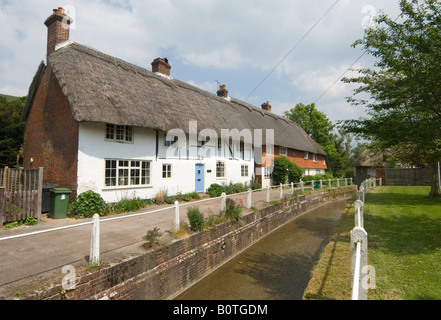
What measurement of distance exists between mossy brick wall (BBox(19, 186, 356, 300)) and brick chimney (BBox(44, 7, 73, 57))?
12842 mm

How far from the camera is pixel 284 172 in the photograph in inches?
925

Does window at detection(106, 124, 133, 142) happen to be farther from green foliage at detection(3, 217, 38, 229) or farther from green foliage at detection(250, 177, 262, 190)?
green foliage at detection(250, 177, 262, 190)

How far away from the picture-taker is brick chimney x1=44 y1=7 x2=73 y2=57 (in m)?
13.0

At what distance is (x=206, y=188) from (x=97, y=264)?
39.5 ft

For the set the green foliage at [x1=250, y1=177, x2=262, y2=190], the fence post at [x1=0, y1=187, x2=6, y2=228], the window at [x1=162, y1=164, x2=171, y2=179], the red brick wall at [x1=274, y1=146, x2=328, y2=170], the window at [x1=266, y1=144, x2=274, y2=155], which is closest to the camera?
the fence post at [x1=0, y1=187, x2=6, y2=228]

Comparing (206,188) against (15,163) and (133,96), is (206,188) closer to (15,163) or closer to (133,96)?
(133,96)

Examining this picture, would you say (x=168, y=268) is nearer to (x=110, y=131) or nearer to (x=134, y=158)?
(x=134, y=158)

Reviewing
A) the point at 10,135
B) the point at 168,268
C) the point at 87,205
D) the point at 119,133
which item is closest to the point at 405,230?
the point at 168,268

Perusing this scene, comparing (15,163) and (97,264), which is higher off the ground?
(15,163)

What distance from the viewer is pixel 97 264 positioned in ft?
15.2

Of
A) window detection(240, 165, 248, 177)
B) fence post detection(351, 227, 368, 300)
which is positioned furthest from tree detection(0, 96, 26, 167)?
fence post detection(351, 227, 368, 300)

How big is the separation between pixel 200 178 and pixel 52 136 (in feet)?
27.2
